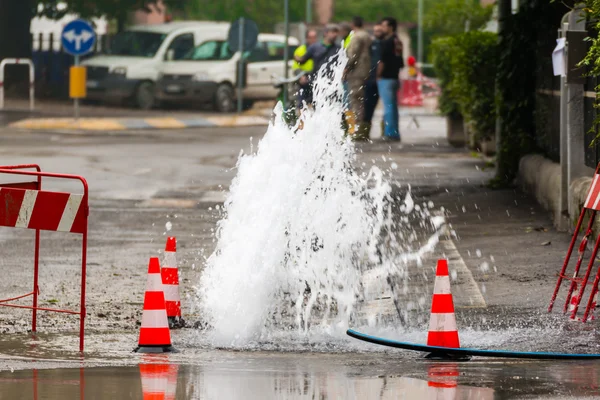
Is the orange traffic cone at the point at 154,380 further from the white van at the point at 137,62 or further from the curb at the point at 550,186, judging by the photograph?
the white van at the point at 137,62

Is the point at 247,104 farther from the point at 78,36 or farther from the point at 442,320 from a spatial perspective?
the point at 442,320

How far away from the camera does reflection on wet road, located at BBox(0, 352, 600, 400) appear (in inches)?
260

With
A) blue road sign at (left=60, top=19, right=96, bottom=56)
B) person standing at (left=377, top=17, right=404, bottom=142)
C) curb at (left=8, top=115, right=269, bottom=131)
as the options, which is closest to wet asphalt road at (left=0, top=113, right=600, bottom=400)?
person standing at (left=377, top=17, right=404, bottom=142)

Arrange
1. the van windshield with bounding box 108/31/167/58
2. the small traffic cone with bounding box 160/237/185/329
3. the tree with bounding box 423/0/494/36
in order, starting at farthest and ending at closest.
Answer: the van windshield with bounding box 108/31/167/58
the tree with bounding box 423/0/494/36
the small traffic cone with bounding box 160/237/185/329

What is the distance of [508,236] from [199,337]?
512 centimetres

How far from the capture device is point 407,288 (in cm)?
1036

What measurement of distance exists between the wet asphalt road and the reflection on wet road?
0.4 inches

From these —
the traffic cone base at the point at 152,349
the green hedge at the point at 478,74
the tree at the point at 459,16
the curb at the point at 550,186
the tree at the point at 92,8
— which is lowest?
the traffic cone base at the point at 152,349

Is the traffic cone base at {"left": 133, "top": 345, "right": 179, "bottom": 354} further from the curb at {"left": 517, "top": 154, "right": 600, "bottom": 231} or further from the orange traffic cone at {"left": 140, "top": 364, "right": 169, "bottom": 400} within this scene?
the curb at {"left": 517, "top": 154, "right": 600, "bottom": 231}

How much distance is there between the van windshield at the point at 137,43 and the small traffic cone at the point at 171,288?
1109 inches

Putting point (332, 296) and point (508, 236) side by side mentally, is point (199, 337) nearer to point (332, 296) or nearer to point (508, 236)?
point (332, 296)

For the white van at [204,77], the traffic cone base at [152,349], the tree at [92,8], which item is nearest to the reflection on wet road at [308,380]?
the traffic cone base at [152,349]

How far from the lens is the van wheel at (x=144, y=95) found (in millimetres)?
36875

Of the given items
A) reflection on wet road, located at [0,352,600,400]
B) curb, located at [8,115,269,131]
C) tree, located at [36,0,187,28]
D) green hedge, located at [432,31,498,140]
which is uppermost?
tree, located at [36,0,187,28]
